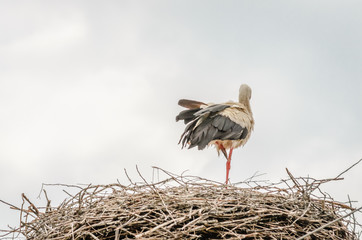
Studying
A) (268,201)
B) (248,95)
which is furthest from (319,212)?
(248,95)

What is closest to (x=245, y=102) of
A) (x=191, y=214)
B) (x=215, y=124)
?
(x=215, y=124)

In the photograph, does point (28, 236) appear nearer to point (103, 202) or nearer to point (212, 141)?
point (103, 202)

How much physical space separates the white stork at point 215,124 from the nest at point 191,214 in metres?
2.02

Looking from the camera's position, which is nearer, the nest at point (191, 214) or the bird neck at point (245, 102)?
the nest at point (191, 214)

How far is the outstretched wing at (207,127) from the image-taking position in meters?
5.97

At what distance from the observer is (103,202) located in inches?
150

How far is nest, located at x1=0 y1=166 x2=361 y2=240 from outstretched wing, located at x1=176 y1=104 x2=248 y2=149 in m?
1.98

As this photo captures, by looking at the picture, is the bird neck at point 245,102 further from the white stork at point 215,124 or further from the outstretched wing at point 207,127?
the outstretched wing at point 207,127

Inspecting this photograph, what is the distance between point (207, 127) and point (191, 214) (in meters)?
2.69

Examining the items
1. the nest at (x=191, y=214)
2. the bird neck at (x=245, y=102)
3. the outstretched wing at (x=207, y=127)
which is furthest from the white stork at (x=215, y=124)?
the nest at (x=191, y=214)

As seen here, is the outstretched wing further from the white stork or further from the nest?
the nest

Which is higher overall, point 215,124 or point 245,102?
point 245,102

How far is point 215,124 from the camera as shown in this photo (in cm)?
605

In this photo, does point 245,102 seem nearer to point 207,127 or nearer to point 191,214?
point 207,127
